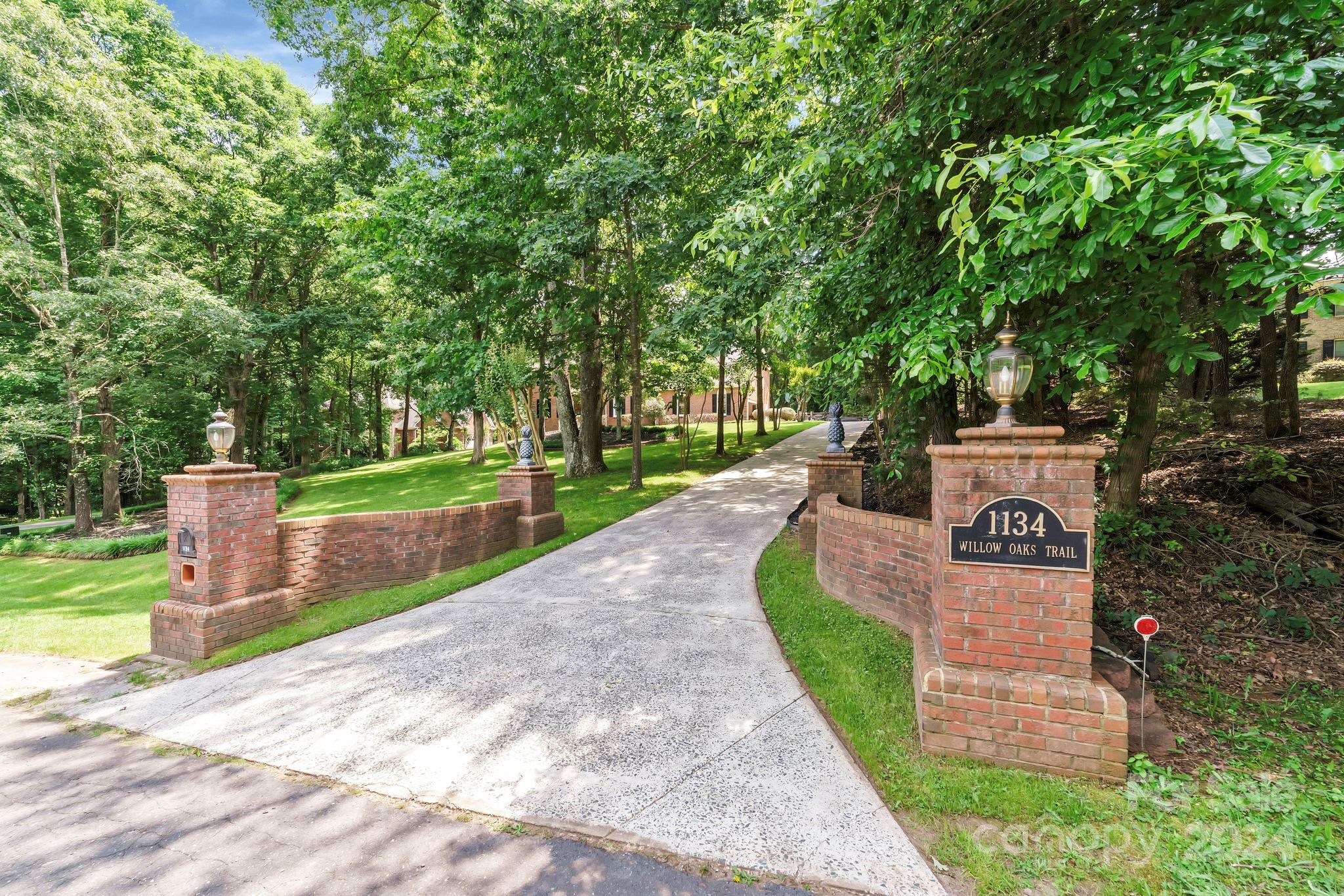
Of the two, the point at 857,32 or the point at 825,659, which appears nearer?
the point at 825,659

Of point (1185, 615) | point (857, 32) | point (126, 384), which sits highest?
point (857, 32)

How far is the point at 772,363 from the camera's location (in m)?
17.7

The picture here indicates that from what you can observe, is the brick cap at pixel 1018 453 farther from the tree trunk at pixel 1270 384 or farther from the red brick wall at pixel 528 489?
the red brick wall at pixel 528 489

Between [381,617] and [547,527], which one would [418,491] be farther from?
[381,617]

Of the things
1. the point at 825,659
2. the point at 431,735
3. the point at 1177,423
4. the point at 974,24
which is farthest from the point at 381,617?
the point at 1177,423

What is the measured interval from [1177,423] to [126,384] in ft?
71.8

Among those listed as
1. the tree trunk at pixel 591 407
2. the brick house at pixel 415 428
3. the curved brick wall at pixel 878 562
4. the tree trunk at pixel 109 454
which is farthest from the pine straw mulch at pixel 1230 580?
the brick house at pixel 415 428

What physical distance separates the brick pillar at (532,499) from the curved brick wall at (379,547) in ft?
1.59

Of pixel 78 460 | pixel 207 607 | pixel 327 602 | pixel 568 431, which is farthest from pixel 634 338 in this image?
pixel 78 460

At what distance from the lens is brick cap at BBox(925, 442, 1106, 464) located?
2.93 metres

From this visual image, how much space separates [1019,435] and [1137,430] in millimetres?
3111

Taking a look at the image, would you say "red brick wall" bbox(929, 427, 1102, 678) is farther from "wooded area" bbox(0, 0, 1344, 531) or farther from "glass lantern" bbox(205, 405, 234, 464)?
"glass lantern" bbox(205, 405, 234, 464)

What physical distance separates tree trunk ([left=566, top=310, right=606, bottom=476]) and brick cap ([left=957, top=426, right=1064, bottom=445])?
1337 cm

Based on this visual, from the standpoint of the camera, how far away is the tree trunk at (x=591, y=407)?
16.0 m
